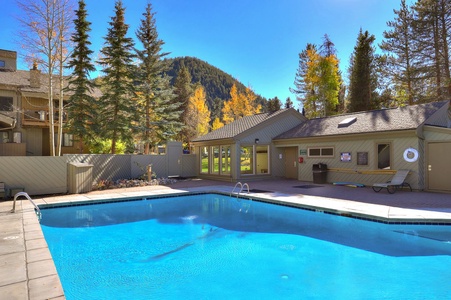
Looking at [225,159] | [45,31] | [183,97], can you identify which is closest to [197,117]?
[183,97]

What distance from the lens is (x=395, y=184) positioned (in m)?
11.1

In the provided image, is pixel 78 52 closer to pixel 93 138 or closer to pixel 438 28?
pixel 93 138

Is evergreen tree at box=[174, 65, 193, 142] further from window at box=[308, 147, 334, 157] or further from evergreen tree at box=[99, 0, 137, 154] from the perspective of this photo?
window at box=[308, 147, 334, 157]

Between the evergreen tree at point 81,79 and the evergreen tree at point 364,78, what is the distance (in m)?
25.2

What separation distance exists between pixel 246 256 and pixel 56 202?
298 inches

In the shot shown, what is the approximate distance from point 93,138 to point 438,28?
84.7 feet

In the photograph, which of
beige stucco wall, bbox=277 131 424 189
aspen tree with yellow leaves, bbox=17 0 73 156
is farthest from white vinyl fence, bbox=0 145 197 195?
beige stucco wall, bbox=277 131 424 189

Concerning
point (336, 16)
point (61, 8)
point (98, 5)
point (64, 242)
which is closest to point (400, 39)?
point (336, 16)

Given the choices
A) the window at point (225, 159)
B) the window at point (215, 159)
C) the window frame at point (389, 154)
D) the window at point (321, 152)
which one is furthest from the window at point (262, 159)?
the window frame at point (389, 154)

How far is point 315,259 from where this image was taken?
5.54m

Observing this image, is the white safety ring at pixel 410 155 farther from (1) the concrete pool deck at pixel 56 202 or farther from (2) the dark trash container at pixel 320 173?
(2) the dark trash container at pixel 320 173

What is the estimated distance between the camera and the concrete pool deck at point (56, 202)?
3395 millimetres

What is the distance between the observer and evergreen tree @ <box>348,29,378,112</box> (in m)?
29.0

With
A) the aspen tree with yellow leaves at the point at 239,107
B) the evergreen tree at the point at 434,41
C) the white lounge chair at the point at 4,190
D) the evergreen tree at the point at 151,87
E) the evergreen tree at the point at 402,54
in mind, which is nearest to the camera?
the white lounge chair at the point at 4,190
